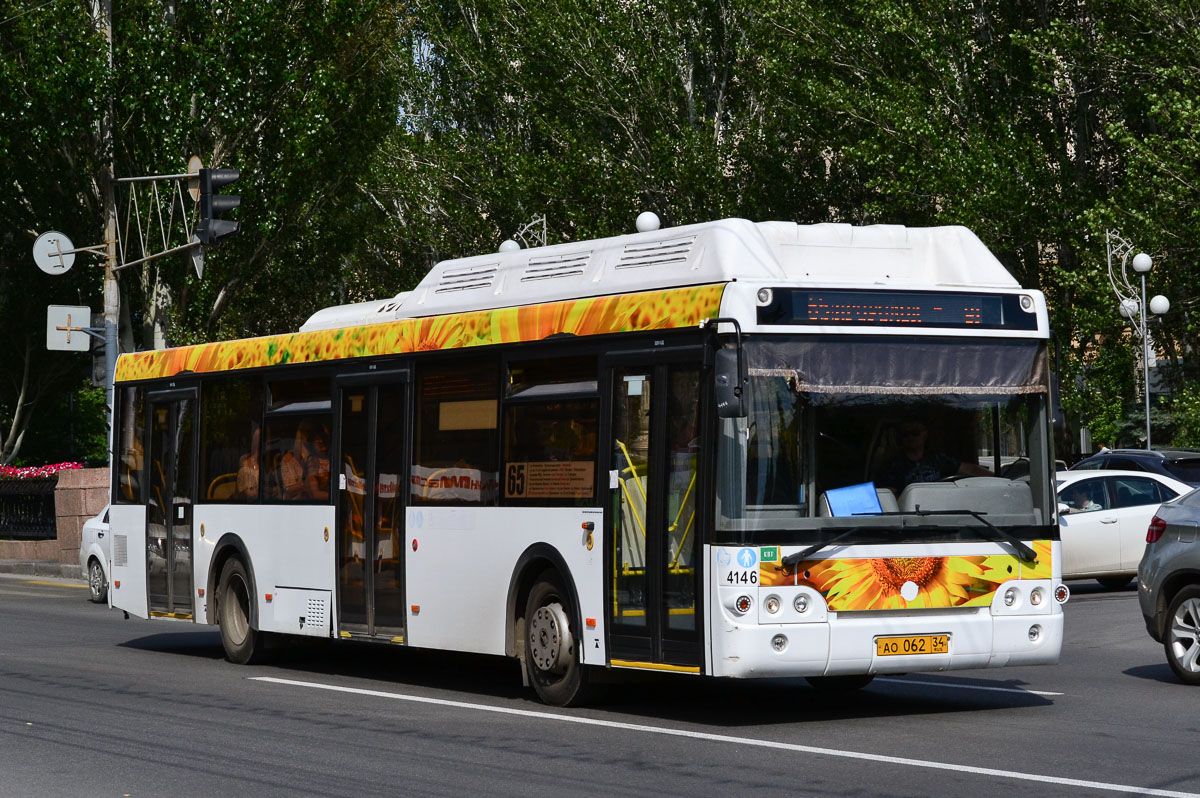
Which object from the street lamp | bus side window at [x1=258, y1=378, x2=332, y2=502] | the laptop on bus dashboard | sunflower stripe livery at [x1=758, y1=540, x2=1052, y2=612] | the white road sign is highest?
the street lamp

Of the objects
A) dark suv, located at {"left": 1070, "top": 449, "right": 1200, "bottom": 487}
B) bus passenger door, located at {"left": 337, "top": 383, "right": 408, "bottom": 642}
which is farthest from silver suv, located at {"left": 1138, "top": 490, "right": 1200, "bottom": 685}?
dark suv, located at {"left": 1070, "top": 449, "right": 1200, "bottom": 487}

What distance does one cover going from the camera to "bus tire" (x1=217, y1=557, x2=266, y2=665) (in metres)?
15.4

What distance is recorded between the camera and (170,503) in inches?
655

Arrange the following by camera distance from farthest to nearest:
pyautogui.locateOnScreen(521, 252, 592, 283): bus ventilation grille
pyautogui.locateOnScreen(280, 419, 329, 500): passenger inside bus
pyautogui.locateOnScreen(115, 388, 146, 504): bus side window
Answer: pyautogui.locateOnScreen(115, 388, 146, 504): bus side window, pyautogui.locateOnScreen(280, 419, 329, 500): passenger inside bus, pyautogui.locateOnScreen(521, 252, 592, 283): bus ventilation grille

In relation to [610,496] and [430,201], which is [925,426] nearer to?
[610,496]

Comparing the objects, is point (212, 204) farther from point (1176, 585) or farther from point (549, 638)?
point (1176, 585)

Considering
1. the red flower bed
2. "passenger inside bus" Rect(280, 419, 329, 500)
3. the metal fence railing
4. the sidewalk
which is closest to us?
"passenger inside bus" Rect(280, 419, 329, 500)

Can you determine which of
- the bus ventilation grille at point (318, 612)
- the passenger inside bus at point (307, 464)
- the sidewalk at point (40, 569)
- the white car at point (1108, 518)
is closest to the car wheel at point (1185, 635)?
the bus ventilation grille at point (318, 612)

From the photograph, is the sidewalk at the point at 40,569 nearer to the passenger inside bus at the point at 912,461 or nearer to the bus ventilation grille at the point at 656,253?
the bus ventilation grille at the point at 656,253

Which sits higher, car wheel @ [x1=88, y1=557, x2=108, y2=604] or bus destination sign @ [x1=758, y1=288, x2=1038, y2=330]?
bus destination sign @ [x1=758, y1=288, x2=1038, y2=330]

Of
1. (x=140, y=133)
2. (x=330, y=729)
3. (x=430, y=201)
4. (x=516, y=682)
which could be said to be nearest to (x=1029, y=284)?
(x=430, y=201)

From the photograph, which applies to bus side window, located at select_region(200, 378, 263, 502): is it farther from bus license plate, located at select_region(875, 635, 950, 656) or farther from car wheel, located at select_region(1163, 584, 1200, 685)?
car wheel, located at select_region(1163, 584, 1200, 685)

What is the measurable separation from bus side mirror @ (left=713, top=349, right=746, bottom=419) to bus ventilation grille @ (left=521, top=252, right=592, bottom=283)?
2.25 metres

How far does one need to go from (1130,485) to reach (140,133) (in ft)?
70.1
